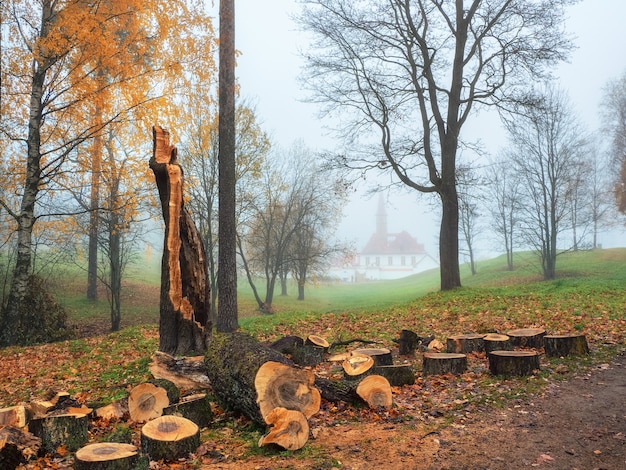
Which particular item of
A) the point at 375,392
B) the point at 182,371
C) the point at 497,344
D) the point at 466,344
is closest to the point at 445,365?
the point at 497,344

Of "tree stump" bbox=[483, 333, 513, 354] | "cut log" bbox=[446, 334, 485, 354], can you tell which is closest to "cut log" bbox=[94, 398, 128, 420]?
"cut log" bbox=[446, 334, 485, 354]

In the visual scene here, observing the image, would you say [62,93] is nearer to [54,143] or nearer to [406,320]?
[54,143]

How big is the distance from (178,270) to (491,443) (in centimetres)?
540

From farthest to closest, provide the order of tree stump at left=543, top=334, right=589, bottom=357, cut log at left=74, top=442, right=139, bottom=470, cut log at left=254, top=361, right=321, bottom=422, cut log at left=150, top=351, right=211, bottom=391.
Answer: tree stump at left=543, top=334, right=589, bottom=357
cut log at left=150, top=351, right=211, bottom=391
cut log at left=254, top=361, right=321, bottom=422
cut log at left=74, top=442, right=139, bottom=470

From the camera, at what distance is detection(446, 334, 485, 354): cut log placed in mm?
8133

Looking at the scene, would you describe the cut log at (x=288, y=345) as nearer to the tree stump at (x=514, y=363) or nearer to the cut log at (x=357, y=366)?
the cut log at (x=357, y=366)

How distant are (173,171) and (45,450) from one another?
4516 mm

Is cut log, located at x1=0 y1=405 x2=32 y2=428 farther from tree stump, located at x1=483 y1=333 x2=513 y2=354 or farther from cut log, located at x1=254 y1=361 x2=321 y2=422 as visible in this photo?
tree stump, located at x1=483 y1=333 x2=513 y2=354

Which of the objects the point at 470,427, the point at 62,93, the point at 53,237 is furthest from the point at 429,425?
the point at 53,237

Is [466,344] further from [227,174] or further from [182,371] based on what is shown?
[227,174]

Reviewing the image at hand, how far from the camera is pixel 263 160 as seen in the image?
21.5m

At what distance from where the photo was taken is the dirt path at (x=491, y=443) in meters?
4.06

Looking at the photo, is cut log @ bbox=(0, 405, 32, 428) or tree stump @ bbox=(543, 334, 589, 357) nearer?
cut log @ bbox=(0, 405, 32, 428)

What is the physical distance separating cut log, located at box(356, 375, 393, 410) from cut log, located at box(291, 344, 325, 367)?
251 cm
